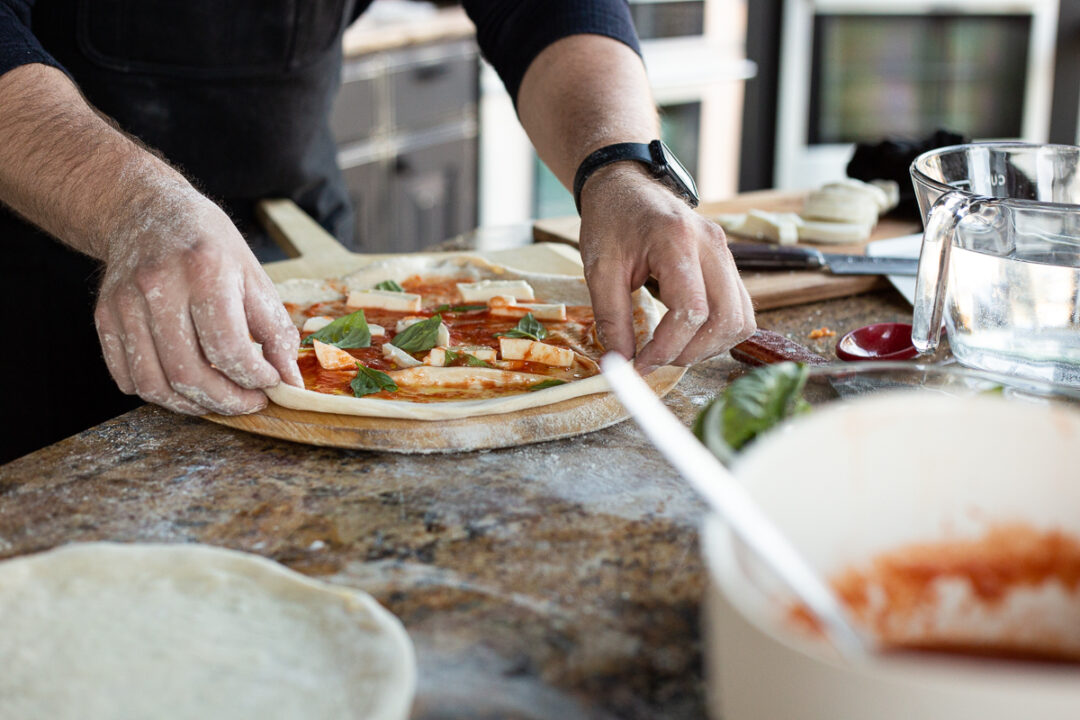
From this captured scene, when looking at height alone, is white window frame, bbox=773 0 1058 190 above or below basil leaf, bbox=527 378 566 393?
above

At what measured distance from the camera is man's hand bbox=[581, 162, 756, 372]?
1242mm

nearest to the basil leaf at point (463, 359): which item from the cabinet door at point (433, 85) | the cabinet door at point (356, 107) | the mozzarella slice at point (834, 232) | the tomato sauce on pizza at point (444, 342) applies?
the tomato sauce on pizza at point (444, 342)

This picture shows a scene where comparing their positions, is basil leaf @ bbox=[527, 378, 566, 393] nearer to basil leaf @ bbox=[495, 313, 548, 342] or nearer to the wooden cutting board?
basil leaf @ bbox=[495, 313, 548, 342]

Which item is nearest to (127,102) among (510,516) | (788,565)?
(510,516)

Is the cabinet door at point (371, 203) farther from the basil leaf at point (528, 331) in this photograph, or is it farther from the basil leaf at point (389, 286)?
the basil leaf at point (528, 331)

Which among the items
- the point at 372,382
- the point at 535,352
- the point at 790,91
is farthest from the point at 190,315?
the point at 790,91

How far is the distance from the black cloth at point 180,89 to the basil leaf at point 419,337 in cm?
68

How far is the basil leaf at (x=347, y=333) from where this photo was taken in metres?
1.48

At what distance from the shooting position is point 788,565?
548mm

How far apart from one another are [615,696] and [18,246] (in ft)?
5.48

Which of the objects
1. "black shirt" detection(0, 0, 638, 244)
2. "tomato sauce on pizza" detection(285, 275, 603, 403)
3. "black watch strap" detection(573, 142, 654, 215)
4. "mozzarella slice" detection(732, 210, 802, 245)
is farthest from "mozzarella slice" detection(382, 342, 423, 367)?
"mozzarella slice" detection(732, 210, 802, 245)

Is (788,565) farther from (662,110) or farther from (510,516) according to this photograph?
(662,110)

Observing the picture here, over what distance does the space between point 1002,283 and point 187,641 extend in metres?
1.03

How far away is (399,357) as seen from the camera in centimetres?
143
